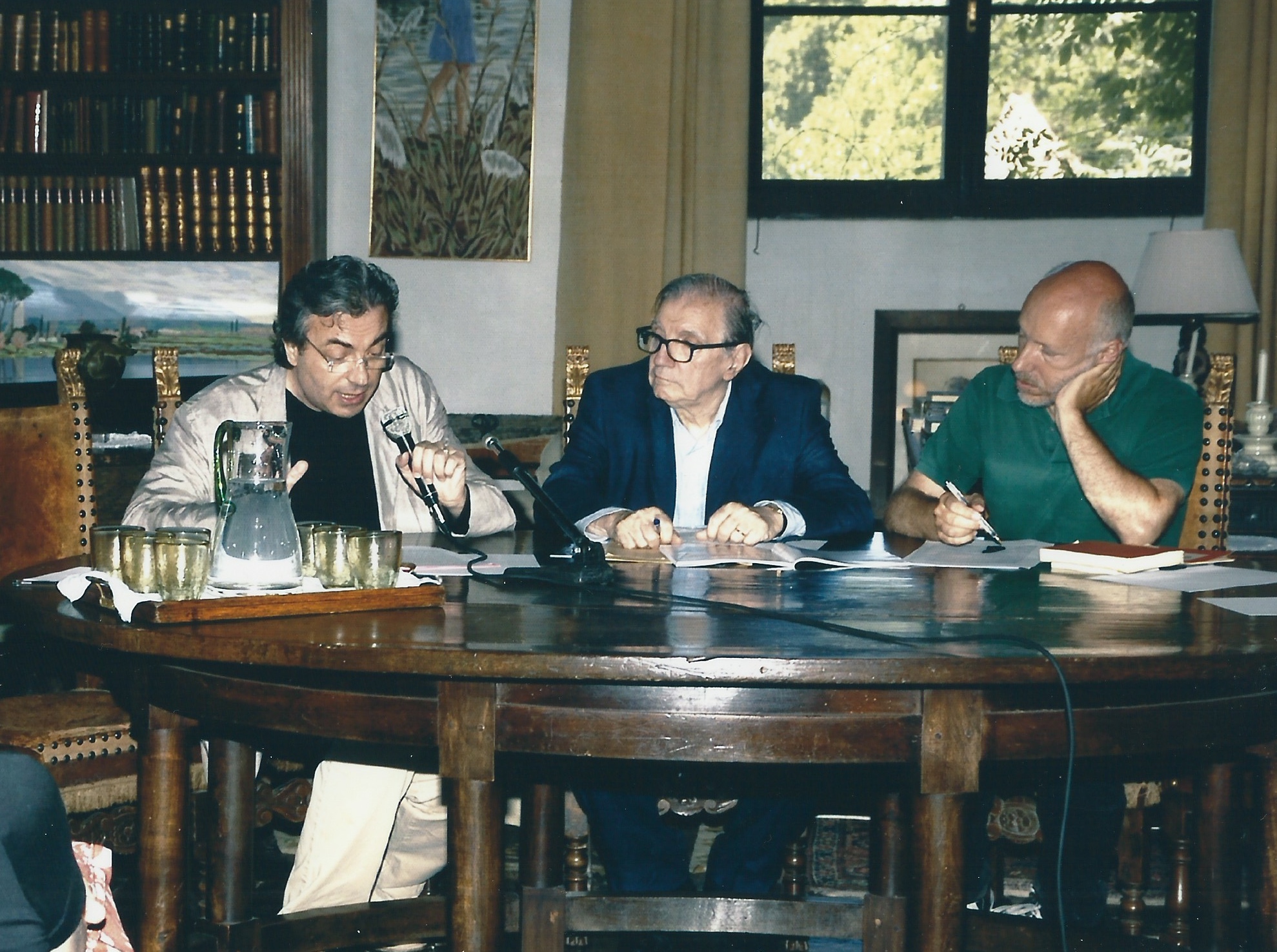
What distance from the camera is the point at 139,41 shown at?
4.52 metres

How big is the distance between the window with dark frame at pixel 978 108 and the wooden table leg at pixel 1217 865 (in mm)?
2719

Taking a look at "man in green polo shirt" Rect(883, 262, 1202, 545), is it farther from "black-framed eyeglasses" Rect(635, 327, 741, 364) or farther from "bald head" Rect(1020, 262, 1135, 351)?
"black-framed eyeglasses" Rect(635, 327, 741, 364)

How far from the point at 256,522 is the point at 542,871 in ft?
2.70

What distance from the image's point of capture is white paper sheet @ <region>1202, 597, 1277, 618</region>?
160cm

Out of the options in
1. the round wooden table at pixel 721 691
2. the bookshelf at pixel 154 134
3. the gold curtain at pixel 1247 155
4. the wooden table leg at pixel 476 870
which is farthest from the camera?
the bookshelf at pixel 154 134

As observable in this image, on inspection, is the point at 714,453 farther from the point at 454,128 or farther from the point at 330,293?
the point at 454,128

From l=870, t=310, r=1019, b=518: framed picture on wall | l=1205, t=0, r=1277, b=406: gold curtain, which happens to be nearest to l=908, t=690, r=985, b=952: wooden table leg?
l=870, t=310, r=1019, b=518: framed picture on wall

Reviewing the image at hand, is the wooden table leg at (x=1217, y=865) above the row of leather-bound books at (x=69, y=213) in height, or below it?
below

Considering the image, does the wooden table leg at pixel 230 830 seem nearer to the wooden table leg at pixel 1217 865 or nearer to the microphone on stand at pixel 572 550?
the microphone on stand at pixel 572 550

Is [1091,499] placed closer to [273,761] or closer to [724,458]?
[724,458]

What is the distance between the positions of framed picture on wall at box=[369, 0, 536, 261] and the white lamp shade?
205 cm

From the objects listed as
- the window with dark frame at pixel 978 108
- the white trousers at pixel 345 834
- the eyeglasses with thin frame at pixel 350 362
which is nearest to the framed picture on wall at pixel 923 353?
the window with dark frame at pixel 978 108

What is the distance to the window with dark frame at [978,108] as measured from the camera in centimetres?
424

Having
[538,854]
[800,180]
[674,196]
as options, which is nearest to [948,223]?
[800,180]
